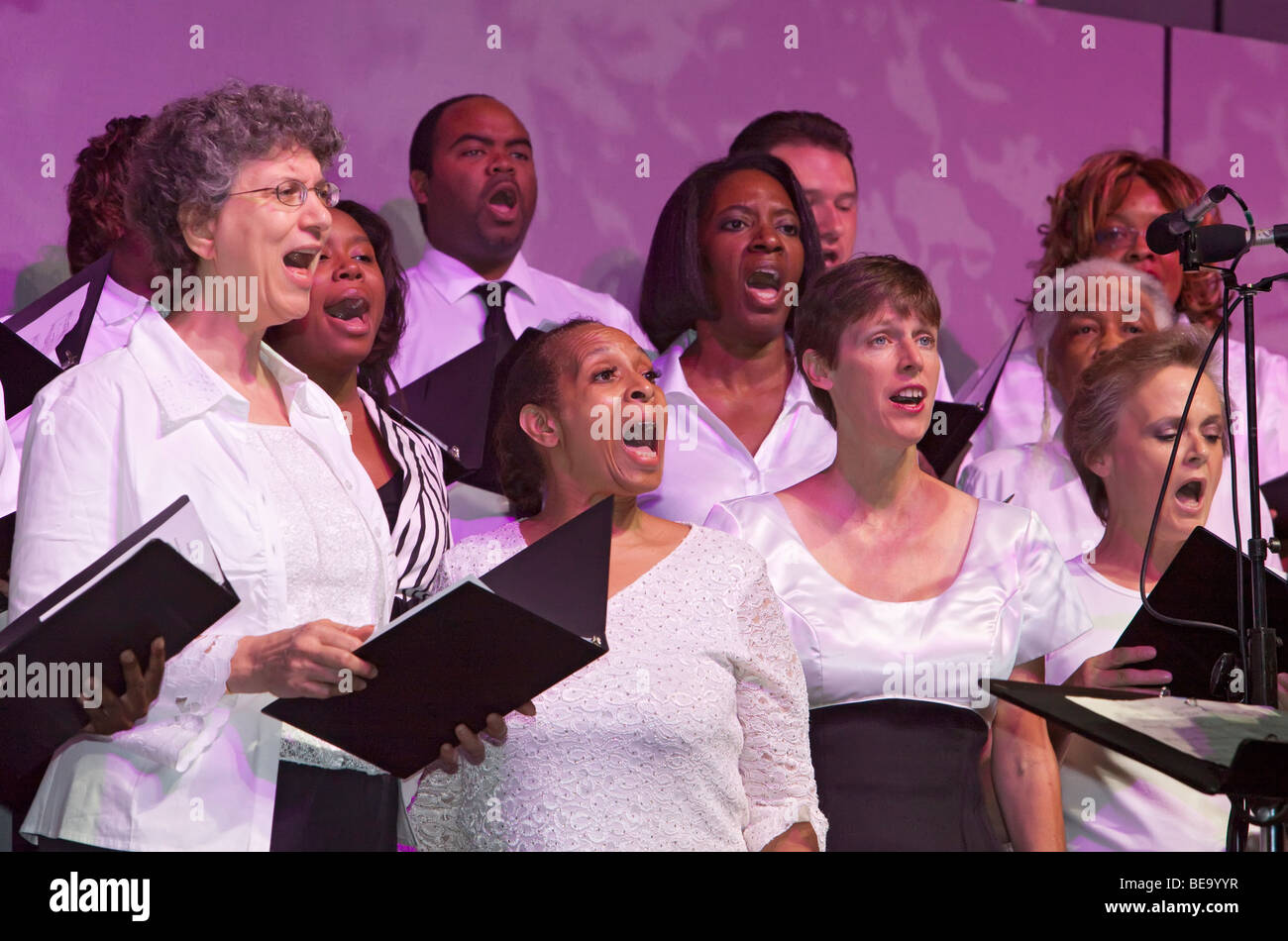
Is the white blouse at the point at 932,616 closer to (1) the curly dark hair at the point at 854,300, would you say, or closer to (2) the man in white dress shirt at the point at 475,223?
(1) the curly dark hair at the point at 854,300

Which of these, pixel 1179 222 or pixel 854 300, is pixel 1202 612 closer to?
pixel 1179 222

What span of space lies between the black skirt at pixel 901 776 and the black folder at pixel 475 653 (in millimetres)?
693

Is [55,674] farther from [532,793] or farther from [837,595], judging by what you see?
[837,595]

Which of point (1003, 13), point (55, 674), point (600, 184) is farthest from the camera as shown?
point (1003, 13)

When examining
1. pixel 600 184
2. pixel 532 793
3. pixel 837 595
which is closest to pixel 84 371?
pixel 532 793

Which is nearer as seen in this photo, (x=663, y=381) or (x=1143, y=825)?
(x=1143, y=825)

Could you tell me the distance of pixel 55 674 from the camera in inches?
88.0

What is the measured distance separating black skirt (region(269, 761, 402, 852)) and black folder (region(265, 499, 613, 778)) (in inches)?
5.3

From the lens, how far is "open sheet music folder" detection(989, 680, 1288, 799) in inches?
81.7

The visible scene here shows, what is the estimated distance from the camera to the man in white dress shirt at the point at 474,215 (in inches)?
155

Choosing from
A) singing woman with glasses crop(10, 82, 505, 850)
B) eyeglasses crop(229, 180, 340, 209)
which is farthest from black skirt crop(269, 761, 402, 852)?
eyeglasses crop(229, 180, 340, 209)

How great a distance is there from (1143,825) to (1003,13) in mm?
2502

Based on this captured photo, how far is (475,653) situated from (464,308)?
1.74 m

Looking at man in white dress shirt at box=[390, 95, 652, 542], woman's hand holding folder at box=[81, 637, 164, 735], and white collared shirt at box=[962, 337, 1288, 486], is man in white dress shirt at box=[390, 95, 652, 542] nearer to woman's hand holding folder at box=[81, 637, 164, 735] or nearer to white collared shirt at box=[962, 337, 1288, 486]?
white collared shirt at box=[962, 337, 1288, 486]
